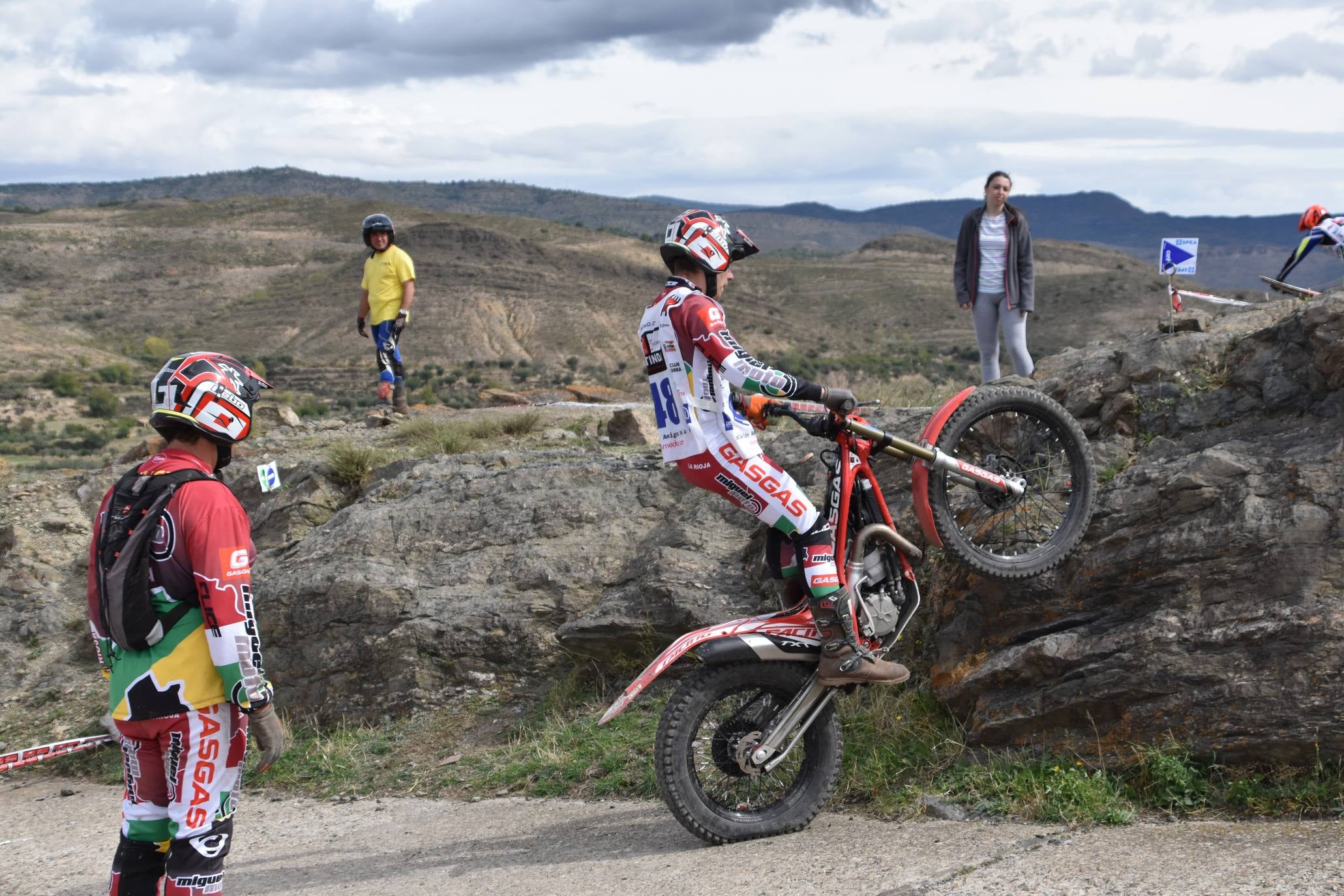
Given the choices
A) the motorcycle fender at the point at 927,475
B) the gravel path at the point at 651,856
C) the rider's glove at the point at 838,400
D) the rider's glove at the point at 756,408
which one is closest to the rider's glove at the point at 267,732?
the gravel path at the point at 651,856

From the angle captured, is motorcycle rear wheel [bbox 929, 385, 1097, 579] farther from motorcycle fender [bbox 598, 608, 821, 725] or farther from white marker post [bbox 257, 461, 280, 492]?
white marker post [bbox 257, 461, 280, 492]

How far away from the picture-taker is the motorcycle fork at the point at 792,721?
509cm

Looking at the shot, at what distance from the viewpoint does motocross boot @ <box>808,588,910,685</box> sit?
16.7 feet

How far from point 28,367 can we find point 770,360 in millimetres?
31020

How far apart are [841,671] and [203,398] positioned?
9.29ft

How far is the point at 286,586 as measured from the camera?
854cm

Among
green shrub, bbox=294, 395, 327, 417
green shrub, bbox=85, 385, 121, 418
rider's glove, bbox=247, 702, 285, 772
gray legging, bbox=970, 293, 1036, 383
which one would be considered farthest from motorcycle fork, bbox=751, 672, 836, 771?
green shrub, bbox=85, 385, 121, 418

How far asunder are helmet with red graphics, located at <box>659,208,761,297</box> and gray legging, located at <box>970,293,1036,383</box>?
4324 mm

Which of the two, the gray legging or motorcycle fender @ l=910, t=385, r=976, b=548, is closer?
motorcycle fender @ l=910, t=385, r=976, b=548

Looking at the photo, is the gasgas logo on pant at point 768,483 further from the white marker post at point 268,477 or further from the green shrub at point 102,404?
the green shrub at point 102,404

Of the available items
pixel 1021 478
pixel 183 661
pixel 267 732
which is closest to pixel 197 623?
pixel 183 661

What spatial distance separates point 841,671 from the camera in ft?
16.6

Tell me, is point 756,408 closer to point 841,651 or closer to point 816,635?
point 816,635

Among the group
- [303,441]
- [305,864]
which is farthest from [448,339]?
[305,864]
